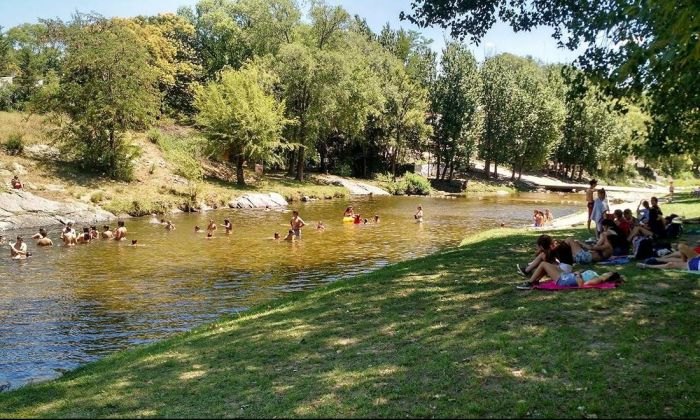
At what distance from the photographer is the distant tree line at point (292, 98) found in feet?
140

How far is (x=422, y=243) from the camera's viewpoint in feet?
91.7

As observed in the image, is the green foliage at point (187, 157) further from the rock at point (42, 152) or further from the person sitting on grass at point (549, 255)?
the person sitting on grass at point (549, 255)

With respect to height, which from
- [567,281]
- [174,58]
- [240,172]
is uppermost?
[174,58]

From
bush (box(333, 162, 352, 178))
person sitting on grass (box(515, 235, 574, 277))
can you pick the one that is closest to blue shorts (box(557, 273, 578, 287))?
person sitting on grass (box(515, 235, 574, 277))

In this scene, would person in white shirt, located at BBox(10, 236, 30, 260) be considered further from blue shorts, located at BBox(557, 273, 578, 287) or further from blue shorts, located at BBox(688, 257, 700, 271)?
blue shorts, located at BBox(688, 257, 700, 271)

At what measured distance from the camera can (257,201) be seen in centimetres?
4572

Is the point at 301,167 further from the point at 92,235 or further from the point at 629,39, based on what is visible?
the point at 629,39

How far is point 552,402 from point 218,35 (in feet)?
256

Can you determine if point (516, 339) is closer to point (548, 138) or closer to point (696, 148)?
point (696, 148)

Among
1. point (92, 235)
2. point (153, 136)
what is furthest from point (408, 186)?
point (92, 235)

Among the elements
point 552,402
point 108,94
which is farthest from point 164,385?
point 108,94

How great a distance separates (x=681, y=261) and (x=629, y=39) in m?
5.69

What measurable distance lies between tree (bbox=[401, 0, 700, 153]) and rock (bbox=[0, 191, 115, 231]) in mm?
25372

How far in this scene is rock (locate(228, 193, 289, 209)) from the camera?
1754 inches
